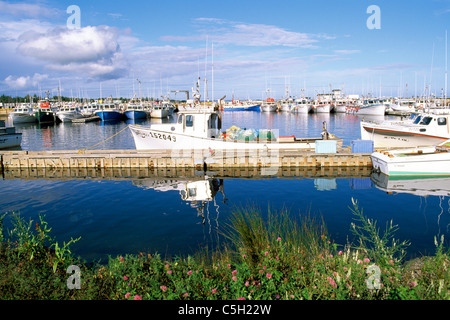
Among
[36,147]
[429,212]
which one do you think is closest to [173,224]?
[429,212]

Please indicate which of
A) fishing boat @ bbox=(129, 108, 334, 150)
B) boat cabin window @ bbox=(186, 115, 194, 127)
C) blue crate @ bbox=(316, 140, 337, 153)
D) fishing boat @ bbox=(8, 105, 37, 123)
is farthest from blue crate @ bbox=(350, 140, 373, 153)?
fishing boat @ bbox=(8, 105, 37, 123)

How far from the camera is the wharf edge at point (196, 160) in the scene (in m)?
21.5

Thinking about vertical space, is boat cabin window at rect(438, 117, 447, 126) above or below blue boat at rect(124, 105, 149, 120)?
below

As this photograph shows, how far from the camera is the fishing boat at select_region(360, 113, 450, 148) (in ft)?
81.9

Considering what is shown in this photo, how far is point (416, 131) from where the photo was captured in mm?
25422

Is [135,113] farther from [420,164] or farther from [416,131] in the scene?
[420,164]

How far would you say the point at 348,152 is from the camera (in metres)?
23.3

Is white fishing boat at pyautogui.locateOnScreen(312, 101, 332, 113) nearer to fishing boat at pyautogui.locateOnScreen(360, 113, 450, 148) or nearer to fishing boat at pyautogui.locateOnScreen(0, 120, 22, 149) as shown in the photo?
fishing boat at pyautogui.locateOnScreen(360, 113, 450, 148)

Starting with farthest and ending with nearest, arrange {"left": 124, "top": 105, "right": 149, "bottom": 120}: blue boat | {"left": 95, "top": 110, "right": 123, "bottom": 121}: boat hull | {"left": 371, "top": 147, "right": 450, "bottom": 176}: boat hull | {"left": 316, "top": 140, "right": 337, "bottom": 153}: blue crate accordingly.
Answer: {"left": 124, "top": 105, "right": 149, "bottom": 120}: blue boat, {"left": 95, "top": 110, "right": 123, "bottom": 121}: boat hull, {"left": 316, "top": 140, "right": 337, "bottom": 153}: blue crate, {"left": 371, "top": 147, "right": 450, "bottom": 176}: boat hull

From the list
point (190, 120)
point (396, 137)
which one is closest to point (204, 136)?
point (190, 120)

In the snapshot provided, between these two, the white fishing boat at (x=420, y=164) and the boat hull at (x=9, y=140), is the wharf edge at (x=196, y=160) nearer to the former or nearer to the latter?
the white fishing boat at (x=420, y=164)

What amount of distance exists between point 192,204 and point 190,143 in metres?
8.63

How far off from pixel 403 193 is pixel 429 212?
2927 millimetres

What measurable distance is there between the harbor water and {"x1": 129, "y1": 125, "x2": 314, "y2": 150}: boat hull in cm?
267
